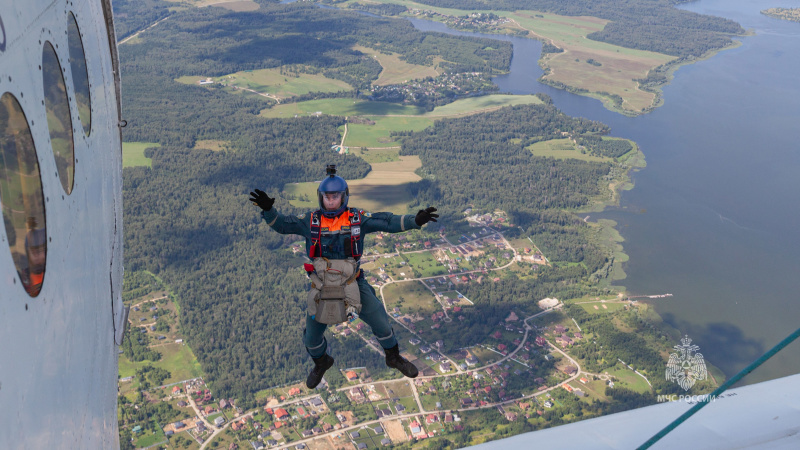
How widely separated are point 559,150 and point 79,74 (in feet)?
419

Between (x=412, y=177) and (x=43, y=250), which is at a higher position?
(x=43, y=250)

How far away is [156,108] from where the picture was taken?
14262 centimetres

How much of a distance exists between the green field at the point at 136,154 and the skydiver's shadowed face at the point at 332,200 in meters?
118

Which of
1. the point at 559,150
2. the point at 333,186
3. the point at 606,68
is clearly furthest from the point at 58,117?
the point at 606,68

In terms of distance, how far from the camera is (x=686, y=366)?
75.8 m

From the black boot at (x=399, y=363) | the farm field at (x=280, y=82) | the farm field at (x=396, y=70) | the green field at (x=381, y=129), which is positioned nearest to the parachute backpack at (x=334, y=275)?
the black boot at (x=399, y=363)

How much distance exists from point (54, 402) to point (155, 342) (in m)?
75.7

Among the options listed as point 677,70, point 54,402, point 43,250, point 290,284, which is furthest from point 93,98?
point 677,70

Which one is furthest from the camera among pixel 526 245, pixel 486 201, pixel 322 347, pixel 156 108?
pixel 156 108

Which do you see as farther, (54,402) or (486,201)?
(486,201)

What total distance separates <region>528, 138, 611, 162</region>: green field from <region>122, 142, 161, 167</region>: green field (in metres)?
77.4

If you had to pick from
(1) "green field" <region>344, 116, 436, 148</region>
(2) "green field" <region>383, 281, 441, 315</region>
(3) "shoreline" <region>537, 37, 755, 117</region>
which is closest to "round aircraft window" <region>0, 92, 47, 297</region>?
(2) "green field" <region>383, 281, 441, 315</region>

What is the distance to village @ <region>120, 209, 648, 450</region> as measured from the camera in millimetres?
62188

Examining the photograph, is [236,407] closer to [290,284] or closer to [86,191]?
[290,284]
